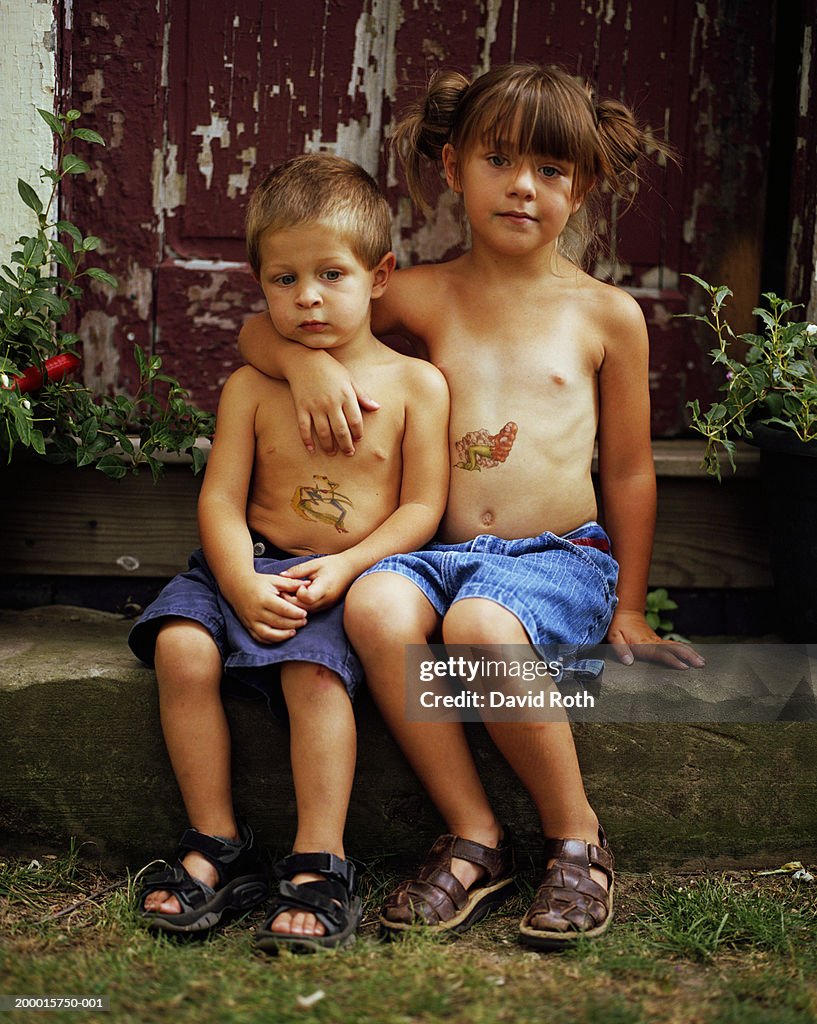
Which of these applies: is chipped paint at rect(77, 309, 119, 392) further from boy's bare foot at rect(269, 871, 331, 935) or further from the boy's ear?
boy's bare foot at rect(269, 871, 331, 935)

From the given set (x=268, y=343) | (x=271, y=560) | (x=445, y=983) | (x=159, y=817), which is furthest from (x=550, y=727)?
(x=268, y=343)

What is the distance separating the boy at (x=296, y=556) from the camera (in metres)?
1.75

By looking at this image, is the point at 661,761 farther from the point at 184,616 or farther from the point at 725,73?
the point at 725,73

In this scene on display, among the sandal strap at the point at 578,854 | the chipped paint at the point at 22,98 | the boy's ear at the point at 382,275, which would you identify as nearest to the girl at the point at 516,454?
the sandal strap at the point at 578,854

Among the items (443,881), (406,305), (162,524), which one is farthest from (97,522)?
(443,881)

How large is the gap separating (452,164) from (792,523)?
1.01 metres

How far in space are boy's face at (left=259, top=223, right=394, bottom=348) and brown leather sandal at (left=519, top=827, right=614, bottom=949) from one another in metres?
1.01

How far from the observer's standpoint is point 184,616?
1.87m

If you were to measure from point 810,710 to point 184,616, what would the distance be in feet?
3.88

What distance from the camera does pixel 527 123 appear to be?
1980 millimetres

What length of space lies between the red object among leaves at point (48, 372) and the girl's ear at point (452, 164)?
0.87m

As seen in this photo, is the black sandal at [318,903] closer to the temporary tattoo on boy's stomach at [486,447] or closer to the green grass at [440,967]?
the green grass at [440,967]

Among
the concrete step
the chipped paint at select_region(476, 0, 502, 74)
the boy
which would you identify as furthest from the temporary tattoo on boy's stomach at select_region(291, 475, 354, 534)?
the chipped paint at select_region(476, 0, 502, 74)

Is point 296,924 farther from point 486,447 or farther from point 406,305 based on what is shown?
point 406,305
